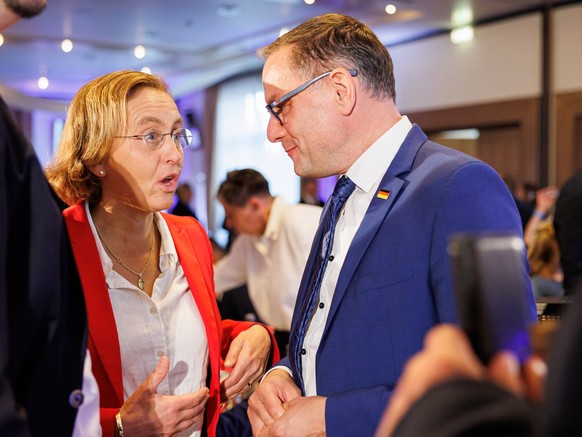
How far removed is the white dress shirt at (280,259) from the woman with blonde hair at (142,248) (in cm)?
260

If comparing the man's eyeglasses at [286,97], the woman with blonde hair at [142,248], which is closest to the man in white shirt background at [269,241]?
the woman with blonde hair at [142,248]

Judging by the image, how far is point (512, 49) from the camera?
810 centimetres

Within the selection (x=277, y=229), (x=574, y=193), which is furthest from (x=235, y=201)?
(x=574, y=193)

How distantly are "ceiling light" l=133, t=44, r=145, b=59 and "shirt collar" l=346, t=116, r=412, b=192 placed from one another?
31.1ft

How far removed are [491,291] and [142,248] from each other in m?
1.57

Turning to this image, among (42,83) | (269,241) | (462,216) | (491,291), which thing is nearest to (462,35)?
(269,241)

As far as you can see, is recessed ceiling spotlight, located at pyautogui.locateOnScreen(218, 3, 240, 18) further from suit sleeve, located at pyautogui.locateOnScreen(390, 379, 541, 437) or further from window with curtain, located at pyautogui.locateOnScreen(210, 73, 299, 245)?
suit sleeve, located at pyautogui.locateOnScreen(390, 379, 541, 437)

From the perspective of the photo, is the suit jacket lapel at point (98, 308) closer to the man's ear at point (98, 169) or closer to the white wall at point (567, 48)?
the man's ear at point (98, 169)

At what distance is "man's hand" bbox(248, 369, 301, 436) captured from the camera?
1765 millimetres

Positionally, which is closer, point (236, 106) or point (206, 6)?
point (206, 6)

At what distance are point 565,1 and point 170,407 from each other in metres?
7.21

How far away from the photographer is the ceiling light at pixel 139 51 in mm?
10797

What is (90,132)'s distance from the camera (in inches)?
83.0

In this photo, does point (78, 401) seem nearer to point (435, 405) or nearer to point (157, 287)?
point (435, 405)
